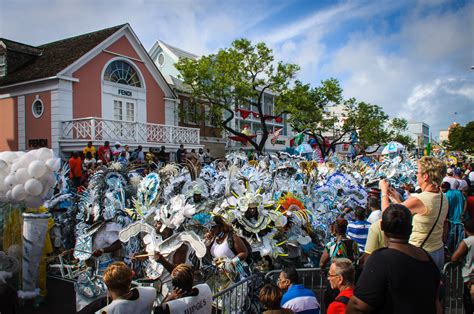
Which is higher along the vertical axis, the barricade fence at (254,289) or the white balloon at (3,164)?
the white balloon at (3,164)

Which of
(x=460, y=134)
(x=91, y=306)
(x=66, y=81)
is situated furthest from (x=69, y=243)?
(x=460, y=134)

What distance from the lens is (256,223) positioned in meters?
5.33

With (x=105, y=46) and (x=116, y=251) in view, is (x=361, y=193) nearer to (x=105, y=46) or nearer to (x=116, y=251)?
(x=116, y=251)

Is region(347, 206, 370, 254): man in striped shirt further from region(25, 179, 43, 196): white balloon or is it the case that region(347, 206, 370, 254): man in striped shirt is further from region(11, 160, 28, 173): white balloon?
region(11, 160, 28, 173): white balloon

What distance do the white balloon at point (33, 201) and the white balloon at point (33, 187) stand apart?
0.37ft

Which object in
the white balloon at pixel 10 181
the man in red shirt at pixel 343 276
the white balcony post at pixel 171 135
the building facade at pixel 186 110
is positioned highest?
the building facade at pixel 186 110

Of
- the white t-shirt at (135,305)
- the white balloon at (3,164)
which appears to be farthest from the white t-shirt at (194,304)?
the white balloon at (3,164)

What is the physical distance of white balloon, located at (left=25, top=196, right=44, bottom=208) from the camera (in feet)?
18.2

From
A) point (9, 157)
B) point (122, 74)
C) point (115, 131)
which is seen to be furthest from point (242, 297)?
point (122, 74)

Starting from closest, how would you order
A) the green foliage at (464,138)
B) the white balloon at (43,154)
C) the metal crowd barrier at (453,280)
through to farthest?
the metal crowd barrier at (453,280)
the white balloon at (43,154)
the green foliage at (464,138)

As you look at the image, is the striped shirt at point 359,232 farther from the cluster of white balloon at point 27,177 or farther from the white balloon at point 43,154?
the white balloon at point 43,154

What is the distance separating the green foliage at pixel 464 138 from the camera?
52281 mm

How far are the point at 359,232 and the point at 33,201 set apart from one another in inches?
176

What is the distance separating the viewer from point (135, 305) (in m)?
2.98
